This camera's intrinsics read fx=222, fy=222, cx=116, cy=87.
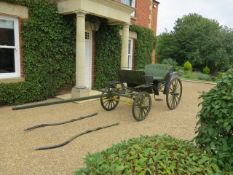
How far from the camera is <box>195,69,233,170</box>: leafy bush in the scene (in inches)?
92.2

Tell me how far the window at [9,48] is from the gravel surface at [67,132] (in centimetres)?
128

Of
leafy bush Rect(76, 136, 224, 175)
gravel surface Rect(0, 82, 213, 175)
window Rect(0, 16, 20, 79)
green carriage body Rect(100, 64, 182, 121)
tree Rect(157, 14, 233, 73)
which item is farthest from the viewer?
tree Rect(157, 14, 233, 73)

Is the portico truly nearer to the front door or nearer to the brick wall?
the front door

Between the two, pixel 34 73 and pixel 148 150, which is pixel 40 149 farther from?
pixel 34 73

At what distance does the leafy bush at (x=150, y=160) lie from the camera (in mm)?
2068

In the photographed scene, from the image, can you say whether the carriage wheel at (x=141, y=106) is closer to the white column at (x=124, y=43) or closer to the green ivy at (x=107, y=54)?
the white column at (x=124, y=43)

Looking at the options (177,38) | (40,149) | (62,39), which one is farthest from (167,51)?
(40,149)

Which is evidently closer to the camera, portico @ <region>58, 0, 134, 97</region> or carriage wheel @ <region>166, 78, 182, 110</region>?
carriage wheel @ <region>166, 78, 182, 110</region>

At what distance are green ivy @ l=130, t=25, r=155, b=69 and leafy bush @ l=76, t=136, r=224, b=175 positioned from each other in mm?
10227

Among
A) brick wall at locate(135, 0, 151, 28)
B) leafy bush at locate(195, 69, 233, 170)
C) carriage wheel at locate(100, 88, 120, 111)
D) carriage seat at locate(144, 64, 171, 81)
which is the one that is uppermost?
brick wall at locate(135, 0, 151, 28)

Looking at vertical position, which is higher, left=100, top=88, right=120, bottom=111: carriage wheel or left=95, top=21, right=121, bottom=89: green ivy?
left=95, top=21, right=121, bottom=89: green ivy

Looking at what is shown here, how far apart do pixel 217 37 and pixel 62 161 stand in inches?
1103

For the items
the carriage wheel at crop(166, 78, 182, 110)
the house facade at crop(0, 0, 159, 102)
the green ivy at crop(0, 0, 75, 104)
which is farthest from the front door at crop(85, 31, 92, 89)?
A: the carriage wheel at crop(166, 78, 182, 110)

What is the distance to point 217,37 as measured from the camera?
2720 cm
